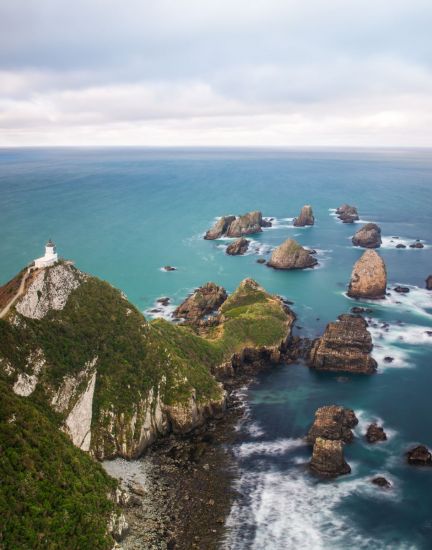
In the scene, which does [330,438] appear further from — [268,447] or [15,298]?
[15,298]

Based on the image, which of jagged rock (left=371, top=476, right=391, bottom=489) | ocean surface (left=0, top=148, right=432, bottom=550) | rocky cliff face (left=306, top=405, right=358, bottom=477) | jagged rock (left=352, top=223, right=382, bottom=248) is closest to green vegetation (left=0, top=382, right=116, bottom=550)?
ocean surface (left=0, top=148, right=432, bottom=550)

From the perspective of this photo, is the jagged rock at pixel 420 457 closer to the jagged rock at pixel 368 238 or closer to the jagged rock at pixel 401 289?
the jagged rock at pixel 401 289

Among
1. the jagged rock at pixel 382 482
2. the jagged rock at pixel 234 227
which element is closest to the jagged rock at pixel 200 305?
the jagged rock at pixel 382 482

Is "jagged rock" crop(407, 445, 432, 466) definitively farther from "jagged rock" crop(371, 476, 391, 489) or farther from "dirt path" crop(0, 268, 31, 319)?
"dirt path" crop(0, 268, 31, 319)

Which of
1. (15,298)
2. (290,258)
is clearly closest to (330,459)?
(15,298)

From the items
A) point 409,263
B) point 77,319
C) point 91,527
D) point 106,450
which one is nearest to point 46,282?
point 77,319
